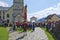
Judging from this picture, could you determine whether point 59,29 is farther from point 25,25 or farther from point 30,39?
point 25,25

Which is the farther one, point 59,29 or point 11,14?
point 11,14

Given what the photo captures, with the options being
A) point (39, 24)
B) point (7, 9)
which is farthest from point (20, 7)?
point (39, 24)

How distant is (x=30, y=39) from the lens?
27.1 meters

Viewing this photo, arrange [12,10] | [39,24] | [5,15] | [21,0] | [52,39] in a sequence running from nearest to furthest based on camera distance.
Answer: [52,39]
[39,24]
[21,0]
[12,10]
[5,15]

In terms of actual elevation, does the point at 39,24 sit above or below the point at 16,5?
below

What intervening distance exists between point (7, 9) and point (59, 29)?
94.5 meters

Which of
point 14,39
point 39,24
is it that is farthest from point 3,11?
point 14,39

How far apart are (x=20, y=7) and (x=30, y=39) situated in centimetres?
7240

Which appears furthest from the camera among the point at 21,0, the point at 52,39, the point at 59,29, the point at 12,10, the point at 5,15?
the point at 5,15

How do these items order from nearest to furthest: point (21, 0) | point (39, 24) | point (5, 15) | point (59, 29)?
1. point (59, 29)
2. point (39, 24)
3. point (21, 0)
4. point (5, 15)

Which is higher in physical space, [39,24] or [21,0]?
[21,0]

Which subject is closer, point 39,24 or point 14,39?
point 14,39

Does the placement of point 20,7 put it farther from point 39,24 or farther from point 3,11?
point 39,24

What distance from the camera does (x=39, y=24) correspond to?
57938 millimetres
